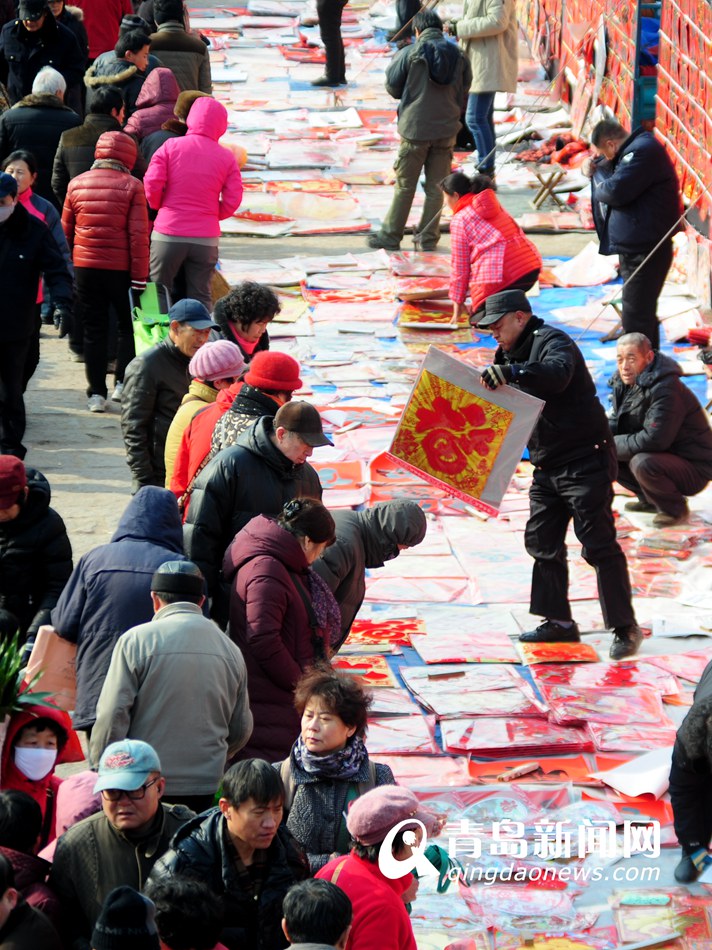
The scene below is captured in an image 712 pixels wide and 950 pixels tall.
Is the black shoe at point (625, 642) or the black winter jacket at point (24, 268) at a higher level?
the black winter jacket at point (24, 268)

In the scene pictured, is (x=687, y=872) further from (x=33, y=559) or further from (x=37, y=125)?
(x=37, y=125)

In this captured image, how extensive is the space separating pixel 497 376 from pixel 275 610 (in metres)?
2.02

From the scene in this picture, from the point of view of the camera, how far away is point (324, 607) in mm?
5637

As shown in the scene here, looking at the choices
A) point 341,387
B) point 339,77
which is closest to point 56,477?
point 341,387

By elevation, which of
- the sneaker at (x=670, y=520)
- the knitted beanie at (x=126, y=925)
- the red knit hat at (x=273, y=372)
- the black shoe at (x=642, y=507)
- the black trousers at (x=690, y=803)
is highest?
the knitted beanie at (x=126, y=925)

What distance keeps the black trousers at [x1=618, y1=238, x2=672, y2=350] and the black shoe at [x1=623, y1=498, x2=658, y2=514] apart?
177 centimetres

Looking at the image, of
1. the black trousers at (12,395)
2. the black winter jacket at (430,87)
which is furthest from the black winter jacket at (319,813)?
the black winter jacket at (430,87)

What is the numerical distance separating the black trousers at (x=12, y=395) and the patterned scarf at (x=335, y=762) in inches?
185

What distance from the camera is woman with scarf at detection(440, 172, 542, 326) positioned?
1075 cm

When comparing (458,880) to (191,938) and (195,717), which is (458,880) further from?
(191,938)

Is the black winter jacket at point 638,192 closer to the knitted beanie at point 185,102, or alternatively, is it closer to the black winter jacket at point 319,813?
the knitted beanie at point 185,102

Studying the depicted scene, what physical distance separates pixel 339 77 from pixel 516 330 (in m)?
12.8

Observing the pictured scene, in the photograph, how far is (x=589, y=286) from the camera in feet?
41.1

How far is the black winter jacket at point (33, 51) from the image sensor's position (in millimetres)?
12039
